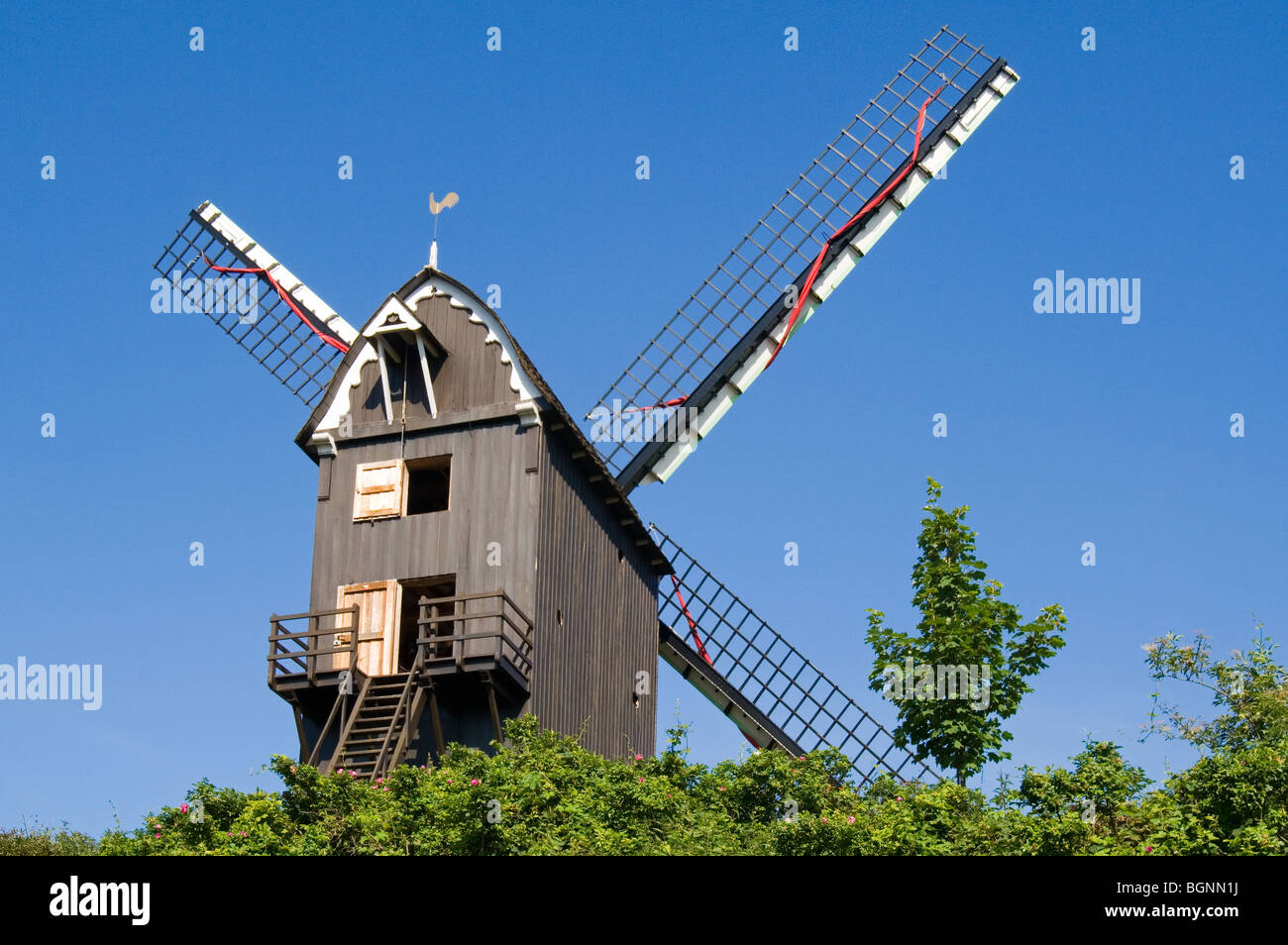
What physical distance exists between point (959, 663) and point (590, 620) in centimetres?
687

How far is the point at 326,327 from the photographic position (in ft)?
112

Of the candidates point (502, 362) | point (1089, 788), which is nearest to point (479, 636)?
point (502, 362)

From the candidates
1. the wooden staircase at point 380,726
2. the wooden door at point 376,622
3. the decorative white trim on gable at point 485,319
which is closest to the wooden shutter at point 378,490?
the wooden door at point 376,622

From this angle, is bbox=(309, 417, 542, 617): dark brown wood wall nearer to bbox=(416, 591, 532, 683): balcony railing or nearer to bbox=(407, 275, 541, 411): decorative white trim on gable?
bbox=(416, 591, 532, 683): balcony railing

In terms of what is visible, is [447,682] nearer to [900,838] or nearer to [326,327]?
[900,838]

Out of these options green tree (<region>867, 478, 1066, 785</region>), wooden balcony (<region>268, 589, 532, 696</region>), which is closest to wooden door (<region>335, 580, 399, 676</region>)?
wooden balcony (<region>268, 589, 532, 696</region>)

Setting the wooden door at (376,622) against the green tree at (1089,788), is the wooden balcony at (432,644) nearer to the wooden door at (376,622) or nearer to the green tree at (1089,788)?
the wooden door at (376,622)

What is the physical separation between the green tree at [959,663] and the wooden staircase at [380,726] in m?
7.25

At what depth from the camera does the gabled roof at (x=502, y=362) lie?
26375mm

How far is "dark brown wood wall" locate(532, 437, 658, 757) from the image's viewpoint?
25938 mm

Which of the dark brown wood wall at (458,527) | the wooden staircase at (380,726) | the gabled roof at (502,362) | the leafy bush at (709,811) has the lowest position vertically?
the leafy bush at (709,811)
